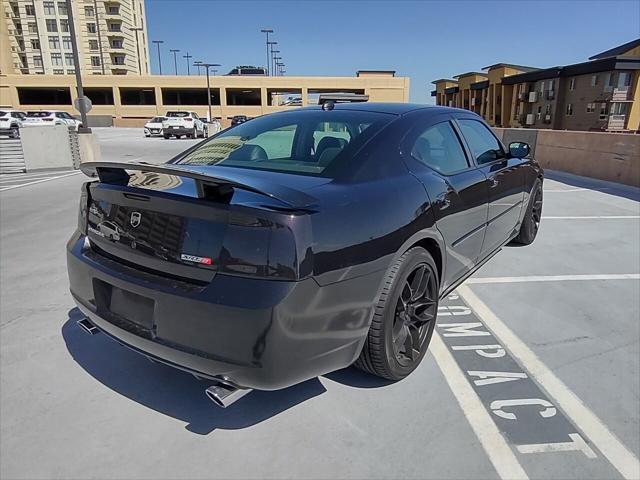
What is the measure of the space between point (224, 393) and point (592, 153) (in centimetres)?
1189

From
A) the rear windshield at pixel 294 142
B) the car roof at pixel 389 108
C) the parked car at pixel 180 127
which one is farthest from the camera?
the parked car at pixel 180 127

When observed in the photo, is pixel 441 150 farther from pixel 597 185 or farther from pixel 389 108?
pixel 597 185

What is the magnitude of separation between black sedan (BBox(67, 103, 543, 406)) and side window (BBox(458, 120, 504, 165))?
0.58m

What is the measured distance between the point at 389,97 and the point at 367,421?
217 ft

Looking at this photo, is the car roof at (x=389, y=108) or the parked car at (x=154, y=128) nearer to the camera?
the car roof at (x=389, y=108)

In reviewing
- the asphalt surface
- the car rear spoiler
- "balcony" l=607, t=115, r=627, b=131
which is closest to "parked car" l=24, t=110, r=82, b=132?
the asphalt surface

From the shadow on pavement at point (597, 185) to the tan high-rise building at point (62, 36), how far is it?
287ft

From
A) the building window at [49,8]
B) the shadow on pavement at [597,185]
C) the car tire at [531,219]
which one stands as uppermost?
the building window at [49,8]

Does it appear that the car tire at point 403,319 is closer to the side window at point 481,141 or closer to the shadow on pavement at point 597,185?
the side window at point 481,141

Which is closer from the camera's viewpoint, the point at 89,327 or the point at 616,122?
the point at 89,327

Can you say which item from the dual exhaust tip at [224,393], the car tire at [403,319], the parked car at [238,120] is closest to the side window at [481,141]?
the car tire at [403,319]

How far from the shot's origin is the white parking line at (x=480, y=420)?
1.98 m

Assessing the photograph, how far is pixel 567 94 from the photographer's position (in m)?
46.8

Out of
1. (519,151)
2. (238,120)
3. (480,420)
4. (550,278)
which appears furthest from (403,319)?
(238,120)
